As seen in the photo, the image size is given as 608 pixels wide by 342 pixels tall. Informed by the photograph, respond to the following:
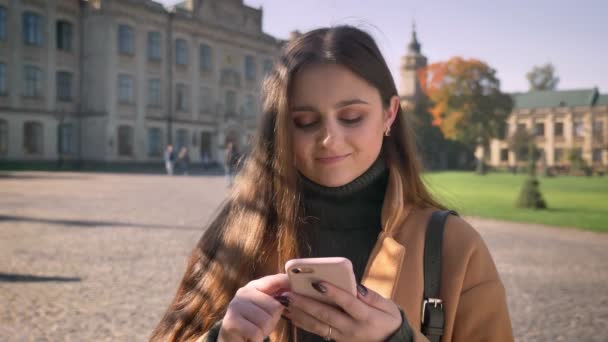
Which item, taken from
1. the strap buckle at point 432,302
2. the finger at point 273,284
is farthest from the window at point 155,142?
the finger at point 273,284

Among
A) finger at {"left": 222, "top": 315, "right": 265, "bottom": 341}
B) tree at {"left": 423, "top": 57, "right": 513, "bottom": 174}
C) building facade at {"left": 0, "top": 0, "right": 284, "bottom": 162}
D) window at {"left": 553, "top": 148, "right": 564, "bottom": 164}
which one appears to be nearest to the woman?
finger at {"left": 222, "top": 315, "right": 265, "bottom": 341}

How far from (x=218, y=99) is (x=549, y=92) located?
52219mm

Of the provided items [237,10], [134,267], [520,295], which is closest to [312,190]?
[520,295]

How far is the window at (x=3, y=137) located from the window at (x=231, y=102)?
1854cm

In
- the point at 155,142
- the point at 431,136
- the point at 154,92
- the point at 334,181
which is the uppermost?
the point at 154,92

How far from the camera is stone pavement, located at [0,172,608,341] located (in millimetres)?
4973

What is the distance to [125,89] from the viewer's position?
3906 cm

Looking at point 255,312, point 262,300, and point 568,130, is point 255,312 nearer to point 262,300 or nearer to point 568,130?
point 262,300

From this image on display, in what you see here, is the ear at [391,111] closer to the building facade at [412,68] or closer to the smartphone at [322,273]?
the smartphone at [322,273]

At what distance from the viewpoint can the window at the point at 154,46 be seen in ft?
133

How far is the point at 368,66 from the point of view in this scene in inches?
68.5

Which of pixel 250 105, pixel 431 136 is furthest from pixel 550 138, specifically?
pixel 250 105

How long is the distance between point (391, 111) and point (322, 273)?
0.92m

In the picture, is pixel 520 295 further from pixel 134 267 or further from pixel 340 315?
pixel 340 315
